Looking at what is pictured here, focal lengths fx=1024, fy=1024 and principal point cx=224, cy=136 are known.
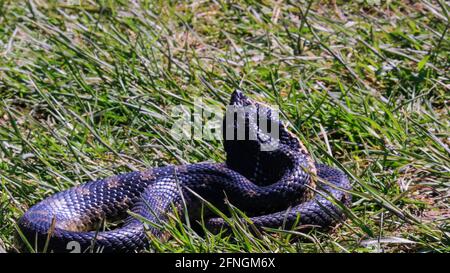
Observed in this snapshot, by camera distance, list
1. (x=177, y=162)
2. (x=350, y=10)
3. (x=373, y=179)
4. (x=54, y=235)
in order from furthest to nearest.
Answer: (x=350, y=10) → (x=177, y=162) → (x=373, y=179) → (x=54, y=235)

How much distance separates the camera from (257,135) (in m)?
5.80

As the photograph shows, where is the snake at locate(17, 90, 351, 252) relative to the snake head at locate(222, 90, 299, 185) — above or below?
below

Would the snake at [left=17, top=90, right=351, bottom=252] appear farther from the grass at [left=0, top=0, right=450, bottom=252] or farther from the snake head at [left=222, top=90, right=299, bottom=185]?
the grass at [left=0, top=0, right=450, bottom=252]

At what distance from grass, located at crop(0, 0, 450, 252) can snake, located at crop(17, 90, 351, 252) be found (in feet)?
0.39

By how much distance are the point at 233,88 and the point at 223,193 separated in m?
1.29

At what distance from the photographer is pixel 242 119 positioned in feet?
19.1

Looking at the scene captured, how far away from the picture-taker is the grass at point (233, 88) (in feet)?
17.9

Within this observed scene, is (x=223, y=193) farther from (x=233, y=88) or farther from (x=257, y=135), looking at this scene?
(x=233, y=88)

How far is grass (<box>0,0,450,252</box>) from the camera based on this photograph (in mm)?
5461

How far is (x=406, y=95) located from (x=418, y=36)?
0.72 m

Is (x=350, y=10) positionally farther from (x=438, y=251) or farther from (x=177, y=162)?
(x=438, y=251)

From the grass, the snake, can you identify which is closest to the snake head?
the snake

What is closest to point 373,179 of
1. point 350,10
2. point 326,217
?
point 326,217

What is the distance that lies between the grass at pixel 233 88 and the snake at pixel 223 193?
0.39 feet
